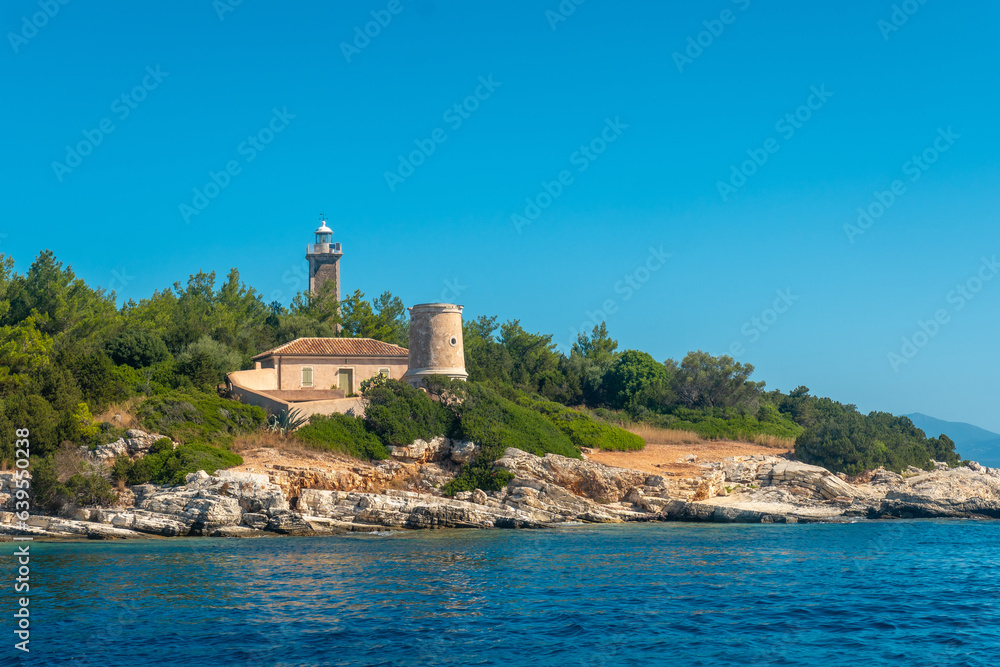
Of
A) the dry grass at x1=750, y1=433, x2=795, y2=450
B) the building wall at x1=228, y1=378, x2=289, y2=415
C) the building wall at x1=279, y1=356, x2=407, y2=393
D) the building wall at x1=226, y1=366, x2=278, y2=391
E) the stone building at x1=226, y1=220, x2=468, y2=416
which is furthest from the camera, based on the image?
the dry grass at x1=750, y1=433, x2=795, y2=450

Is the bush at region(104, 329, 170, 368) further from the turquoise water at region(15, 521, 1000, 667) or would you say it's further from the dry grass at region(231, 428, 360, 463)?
the turquoise water at region(15, 521, 1000, 667)

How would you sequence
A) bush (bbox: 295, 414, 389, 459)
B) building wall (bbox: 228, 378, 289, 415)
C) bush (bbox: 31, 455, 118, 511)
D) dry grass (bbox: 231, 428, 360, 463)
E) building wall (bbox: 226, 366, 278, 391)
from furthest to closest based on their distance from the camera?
building wall (bbox: 226, 366, 278, 391), building wall (bbox: 228, 378, 289, 415), bush (bbox: 295, 414, 389, 459), dry grass (bbox: 231, 428, 360, 463), bush (bbox: 31, 455, 118, 511)

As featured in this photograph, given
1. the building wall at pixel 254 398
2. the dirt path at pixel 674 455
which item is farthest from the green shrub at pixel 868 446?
the building wall at pixel 254 398

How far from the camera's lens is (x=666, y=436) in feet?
137

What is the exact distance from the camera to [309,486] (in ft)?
90.5

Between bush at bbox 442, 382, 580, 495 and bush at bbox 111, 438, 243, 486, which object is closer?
bush at bbox 111, 438, 243, 486

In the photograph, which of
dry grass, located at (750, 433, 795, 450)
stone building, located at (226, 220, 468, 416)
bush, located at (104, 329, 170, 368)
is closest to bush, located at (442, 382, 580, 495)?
stone building, located at (226, 220, 468, 416)

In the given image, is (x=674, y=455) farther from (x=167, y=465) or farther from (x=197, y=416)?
(x=167, y=465)

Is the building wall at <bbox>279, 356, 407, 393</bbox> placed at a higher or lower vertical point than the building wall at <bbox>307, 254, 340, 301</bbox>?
lower

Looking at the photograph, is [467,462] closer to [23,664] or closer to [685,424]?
[685,424]

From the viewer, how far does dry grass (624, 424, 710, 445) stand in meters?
41.1

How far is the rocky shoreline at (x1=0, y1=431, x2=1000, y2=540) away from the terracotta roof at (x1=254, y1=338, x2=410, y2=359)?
10.7 metres

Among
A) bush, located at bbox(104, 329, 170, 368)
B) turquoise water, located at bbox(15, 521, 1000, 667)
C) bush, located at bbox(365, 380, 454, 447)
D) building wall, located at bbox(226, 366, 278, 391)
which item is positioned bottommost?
turquoise water, located at bbox(15, 521, 1000, 667)

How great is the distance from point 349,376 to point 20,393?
50.7 ft
